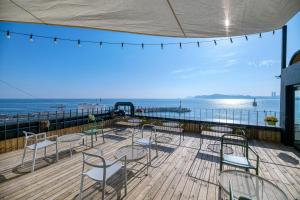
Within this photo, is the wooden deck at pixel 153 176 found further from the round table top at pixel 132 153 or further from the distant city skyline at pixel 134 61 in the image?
the distant city skyline at pixel 134 61

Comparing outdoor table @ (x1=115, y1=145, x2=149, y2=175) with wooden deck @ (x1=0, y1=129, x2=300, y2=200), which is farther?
outdoor table @ (x1=115, y1=145, x2=149, y2=175)

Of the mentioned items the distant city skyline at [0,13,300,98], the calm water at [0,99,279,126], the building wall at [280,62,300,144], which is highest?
the distant city skyline at [0,13,300,98]

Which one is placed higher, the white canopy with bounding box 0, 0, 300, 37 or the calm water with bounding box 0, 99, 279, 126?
the white canopy with bounding box 0, 0, 300, 37

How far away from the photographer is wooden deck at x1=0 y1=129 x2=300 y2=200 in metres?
2.57

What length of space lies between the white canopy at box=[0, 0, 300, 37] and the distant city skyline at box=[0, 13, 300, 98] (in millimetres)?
774

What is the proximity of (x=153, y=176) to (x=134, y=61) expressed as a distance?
18.9 metres

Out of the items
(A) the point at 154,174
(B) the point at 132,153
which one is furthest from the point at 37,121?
(A) the point at 154,174

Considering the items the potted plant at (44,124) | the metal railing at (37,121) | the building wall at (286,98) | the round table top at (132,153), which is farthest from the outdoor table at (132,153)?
the building wall at (286,98)

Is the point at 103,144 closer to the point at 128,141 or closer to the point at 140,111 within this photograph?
the point at 128,141

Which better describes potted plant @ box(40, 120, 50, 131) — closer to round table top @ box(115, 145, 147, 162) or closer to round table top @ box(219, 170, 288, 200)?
round table top @ box(115, 145, 147, 162)

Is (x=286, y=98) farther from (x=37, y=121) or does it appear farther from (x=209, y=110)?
(x=209, y=110)

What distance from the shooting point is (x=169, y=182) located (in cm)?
293

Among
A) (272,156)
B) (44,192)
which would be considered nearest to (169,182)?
(44,192)

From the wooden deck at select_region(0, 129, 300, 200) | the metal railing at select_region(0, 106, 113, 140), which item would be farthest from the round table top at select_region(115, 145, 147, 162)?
the metal railing at select_region(0, 106, 113, 140)
